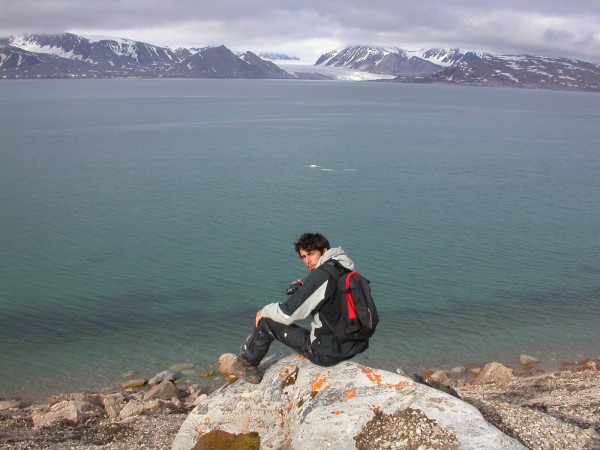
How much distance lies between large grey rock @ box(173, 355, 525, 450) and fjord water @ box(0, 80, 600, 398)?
34.6 ft

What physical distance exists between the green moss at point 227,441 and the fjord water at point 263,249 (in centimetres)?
1068

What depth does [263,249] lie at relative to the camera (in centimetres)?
3222

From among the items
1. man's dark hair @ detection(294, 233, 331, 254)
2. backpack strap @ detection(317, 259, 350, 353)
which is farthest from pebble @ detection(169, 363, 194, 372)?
backpack strap @ detection(317, 259, 350, 353)

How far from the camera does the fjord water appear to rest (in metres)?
21.7

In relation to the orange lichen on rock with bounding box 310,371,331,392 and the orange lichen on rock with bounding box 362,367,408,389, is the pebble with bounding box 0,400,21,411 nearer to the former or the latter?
the orange lichen on rock with bounding box 310,371,331,392

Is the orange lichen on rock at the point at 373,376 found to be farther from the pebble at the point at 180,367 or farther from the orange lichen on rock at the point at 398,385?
the pebble at the point at 180,367

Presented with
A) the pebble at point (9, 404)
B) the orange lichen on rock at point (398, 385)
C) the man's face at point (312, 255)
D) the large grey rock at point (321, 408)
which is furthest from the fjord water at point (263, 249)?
the man's face at point (312, 255)

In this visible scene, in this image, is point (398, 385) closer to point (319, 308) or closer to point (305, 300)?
point (319, 308)

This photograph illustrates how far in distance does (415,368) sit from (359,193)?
2718 cm

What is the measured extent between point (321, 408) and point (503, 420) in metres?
3.10

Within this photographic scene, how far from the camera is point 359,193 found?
152ft

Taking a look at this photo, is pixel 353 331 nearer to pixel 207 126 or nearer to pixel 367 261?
pixel 367 261

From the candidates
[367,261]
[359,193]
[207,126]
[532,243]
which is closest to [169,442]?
[367,261]

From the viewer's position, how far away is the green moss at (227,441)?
900 centimetres
